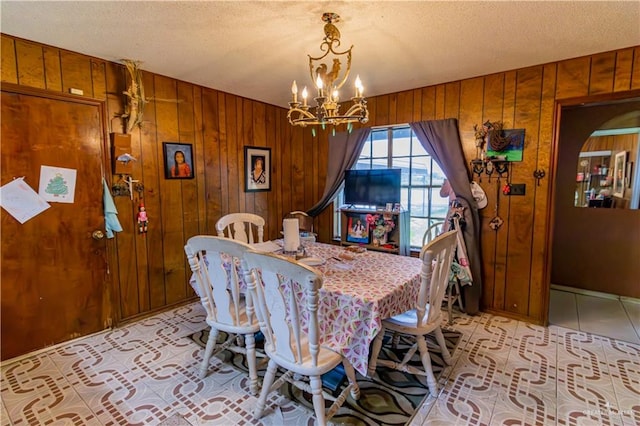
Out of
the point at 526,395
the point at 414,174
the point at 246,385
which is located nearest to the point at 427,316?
the point at 526,395

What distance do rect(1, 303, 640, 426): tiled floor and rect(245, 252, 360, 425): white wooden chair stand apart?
454mm

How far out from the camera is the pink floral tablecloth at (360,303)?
1.68 metres

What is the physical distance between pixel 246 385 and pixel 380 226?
225 centimetres

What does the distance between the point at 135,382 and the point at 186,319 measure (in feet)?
3.22

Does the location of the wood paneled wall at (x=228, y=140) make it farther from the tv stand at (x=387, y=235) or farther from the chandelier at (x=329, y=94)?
the chandelier at (x=329, y=94)

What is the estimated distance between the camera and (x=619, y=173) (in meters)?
3.62

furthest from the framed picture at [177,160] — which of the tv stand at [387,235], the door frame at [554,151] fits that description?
the door frame at [554,151]

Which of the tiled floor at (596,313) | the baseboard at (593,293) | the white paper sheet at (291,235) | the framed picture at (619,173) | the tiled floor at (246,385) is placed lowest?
the tiled floor at (246,385)

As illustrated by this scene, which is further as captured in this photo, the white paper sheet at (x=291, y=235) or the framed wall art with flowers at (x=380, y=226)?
the framed wall art with flowers at (x=380, y=226)

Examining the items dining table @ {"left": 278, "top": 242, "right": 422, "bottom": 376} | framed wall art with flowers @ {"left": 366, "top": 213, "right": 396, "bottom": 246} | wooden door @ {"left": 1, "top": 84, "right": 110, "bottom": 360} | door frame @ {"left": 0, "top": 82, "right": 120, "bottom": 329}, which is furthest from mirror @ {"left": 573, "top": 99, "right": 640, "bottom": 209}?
wooden door @ {"left": 1, "top": 84, "right": 110, "bottom": 360}

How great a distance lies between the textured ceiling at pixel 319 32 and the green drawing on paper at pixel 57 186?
105 cm

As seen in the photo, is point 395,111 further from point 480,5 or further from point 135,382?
point 135,382

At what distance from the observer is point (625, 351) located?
2.54 meters

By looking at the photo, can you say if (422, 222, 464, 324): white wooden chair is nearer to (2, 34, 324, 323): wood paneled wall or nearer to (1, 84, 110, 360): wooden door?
(2, 34, 324, 323): wood paneled wall
